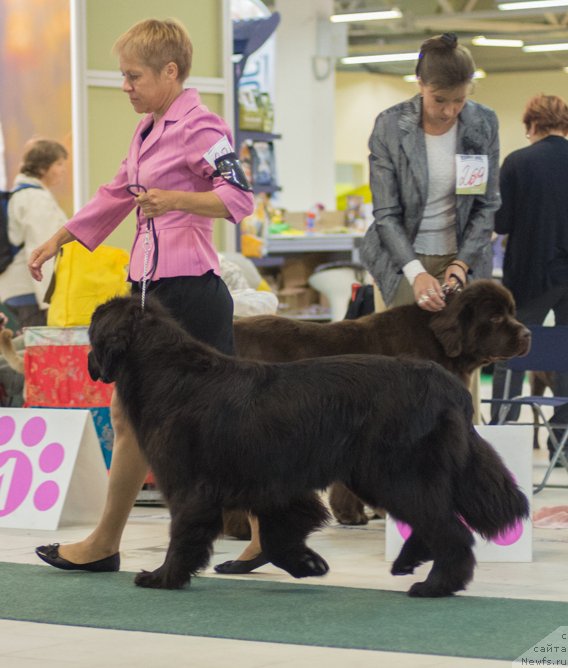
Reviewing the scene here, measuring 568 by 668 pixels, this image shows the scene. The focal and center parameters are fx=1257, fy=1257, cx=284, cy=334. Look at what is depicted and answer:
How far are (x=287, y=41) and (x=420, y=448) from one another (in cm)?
1503

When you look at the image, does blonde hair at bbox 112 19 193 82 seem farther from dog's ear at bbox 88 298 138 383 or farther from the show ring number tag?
the show ring number tag

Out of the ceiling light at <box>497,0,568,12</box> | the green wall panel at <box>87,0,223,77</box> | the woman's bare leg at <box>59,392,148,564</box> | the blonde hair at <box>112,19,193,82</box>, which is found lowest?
the woman's bare leg at <box>59,392,148,564</box>

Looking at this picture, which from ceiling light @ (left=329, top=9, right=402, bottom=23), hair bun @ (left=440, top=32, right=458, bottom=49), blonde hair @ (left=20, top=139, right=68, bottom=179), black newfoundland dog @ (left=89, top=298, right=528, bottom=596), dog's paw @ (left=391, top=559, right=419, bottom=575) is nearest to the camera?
black newfoundland dog @ (left=89, top=298, right=528, bottom=596)

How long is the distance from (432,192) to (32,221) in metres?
3.04

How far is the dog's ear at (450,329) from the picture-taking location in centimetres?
416

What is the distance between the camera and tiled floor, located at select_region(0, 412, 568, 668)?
2555 mm

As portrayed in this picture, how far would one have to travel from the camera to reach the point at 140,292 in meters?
3.52

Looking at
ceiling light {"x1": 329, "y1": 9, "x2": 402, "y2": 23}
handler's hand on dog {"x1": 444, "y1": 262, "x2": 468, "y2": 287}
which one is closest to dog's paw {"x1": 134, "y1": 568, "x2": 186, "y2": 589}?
handler's hand on dog {"x1": 444, "y1": 262, "x2": 468, "y2": 287}

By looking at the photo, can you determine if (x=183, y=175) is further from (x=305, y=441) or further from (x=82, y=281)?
(x=82, y=281)

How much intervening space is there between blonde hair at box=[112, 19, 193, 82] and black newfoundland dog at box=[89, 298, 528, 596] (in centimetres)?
74

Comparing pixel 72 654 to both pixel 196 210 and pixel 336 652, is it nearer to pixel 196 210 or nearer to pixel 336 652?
A: pixel 336 652

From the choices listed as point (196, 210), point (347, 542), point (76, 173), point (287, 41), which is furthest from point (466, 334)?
point (287, 41)

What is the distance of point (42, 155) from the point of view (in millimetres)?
6641

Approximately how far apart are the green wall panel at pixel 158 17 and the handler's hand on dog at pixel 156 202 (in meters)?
3.89
